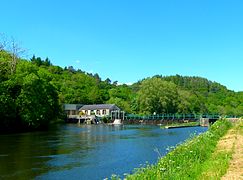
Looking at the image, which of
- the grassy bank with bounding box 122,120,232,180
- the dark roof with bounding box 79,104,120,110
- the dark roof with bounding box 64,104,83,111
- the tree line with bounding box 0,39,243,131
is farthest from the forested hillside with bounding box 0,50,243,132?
the grassy bank with bounding box 122,120,232,180

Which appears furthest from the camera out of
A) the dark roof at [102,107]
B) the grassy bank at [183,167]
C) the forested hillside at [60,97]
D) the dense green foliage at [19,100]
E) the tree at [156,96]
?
the dark roof at [102,107]

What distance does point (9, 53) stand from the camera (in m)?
69.1

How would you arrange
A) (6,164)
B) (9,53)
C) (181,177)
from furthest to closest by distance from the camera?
(9,53), (6,164), (181,177)

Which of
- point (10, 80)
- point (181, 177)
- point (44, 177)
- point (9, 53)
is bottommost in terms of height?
point (44, 177)

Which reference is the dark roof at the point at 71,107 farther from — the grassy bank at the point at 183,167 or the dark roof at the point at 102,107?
the grassy bank at the point at 183,167

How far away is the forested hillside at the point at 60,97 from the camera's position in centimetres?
6462

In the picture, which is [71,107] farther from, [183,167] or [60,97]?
[183,167]

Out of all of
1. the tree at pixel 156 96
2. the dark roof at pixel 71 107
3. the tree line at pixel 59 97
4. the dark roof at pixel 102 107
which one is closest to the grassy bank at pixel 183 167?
the tree line at pixel 59 97

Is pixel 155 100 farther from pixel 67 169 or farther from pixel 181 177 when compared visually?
pixel 181 177

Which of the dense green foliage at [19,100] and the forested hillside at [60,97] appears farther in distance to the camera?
the forested hillside at [60,97]

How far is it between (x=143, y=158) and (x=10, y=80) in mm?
40682

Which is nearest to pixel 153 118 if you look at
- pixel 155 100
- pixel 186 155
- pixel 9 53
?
pixel 155 100

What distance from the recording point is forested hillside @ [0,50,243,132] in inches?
2544

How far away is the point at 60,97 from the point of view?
123 metres
